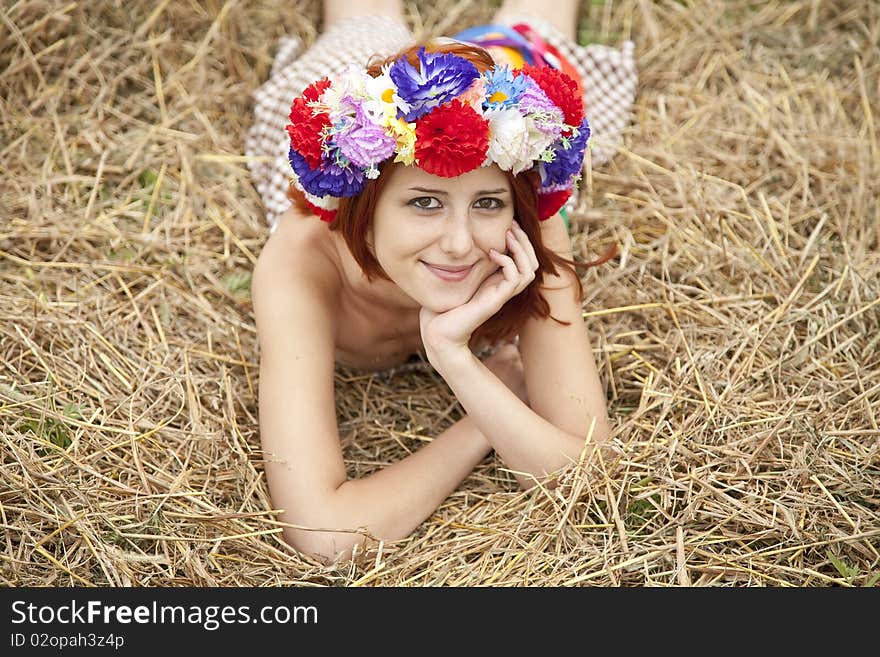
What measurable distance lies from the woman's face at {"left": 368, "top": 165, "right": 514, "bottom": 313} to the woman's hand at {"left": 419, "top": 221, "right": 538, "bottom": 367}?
0.09 ft

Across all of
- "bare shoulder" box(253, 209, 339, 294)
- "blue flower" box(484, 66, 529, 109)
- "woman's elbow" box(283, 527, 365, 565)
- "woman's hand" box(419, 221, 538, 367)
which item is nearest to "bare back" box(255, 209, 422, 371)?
"bare shoulder" box(253, 209, 339, 294)

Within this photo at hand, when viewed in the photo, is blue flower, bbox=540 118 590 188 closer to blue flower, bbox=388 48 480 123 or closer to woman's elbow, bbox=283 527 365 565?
blue flower, bbox=388 48 480 123

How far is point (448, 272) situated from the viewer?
2922mm

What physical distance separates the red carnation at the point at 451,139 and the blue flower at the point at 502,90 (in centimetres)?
8

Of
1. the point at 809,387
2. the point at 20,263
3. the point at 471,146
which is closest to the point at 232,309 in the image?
the point at 20,263

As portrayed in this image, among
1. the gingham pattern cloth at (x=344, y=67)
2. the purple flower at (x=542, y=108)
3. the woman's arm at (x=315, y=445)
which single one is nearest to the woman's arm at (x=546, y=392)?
the woman's arm at (x=315, y=445)

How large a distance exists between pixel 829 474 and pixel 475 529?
112 centimetres

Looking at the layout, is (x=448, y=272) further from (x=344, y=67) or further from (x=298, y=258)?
(x=344, y=67)

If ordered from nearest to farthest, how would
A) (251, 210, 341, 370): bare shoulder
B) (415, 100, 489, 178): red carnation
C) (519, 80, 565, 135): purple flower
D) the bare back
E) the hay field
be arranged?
(415, 100, 489, 178): red carnation < (519, 80, 565, 135): purple flower < the hay field < (251, 210, 341, 370): bare shoulder < the bare back

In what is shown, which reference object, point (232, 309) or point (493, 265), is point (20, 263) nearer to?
point (232, 309)

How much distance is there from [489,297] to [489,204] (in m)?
0.28

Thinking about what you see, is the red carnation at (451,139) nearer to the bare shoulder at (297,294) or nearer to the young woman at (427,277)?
the young woman at (427,277)

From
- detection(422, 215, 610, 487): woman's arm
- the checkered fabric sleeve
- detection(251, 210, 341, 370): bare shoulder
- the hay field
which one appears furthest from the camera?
the checkered fabric sleeve

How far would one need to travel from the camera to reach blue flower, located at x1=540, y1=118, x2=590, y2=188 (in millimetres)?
2908
